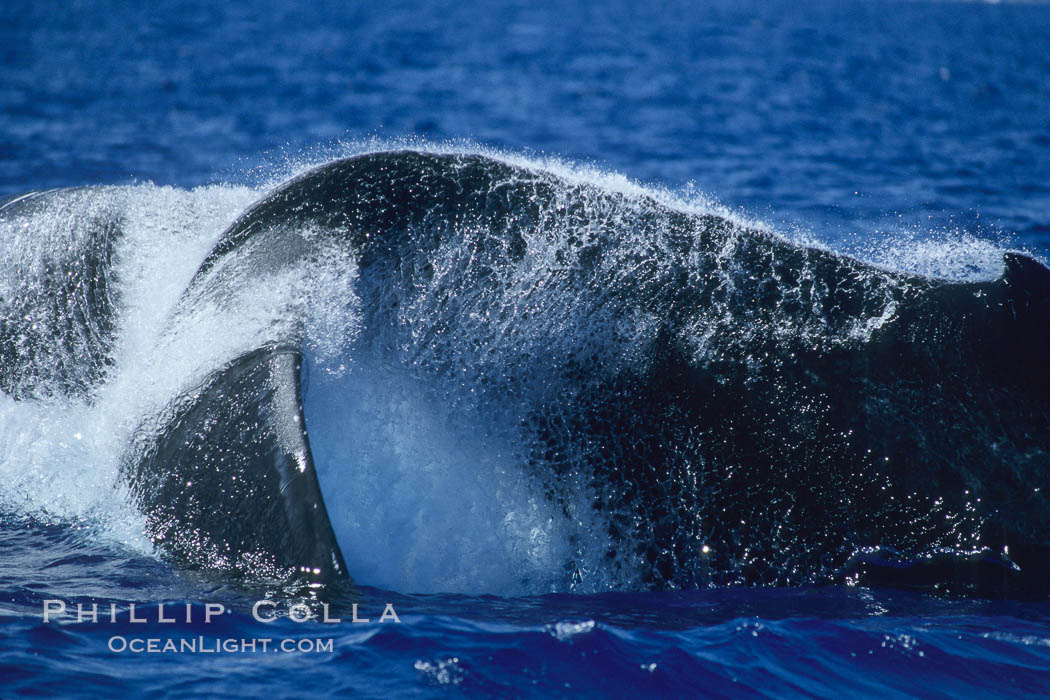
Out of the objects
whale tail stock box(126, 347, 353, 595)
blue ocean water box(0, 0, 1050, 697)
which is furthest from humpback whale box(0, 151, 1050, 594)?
blue ocean water box(0, 0, 1050, 697)

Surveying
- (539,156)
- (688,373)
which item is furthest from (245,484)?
(539,156)

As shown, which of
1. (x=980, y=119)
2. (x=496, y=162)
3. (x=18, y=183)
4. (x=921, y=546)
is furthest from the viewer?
(x=980, y=119)

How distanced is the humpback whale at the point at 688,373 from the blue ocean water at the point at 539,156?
0.35m

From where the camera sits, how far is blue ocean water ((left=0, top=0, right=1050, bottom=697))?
483cm

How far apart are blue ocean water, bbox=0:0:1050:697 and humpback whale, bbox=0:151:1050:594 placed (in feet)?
1.16

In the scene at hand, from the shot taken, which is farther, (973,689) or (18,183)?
(18,183)

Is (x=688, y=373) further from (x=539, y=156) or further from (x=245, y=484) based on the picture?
(x=539, y=156)

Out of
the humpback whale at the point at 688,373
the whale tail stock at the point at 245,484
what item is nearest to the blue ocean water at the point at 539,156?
the whale tail stock at the point at 245,484

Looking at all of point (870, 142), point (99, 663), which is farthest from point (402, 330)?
point (870, 142)

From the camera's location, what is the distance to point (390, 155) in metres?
6.42

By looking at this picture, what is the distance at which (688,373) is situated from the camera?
20.2ft

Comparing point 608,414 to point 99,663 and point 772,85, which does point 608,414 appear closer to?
point 99,663

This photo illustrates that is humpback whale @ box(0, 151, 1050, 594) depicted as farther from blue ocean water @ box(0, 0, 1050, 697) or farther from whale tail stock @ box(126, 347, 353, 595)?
blue ocean water @ box(0, 0, 1050, 697)

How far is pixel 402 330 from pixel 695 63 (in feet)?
129
